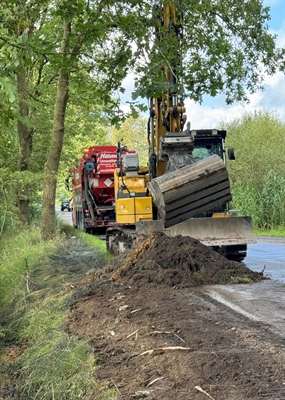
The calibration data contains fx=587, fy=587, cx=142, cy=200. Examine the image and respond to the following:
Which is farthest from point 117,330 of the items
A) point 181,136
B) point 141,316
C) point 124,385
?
point 181,136

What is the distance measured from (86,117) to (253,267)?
1389 centimetres

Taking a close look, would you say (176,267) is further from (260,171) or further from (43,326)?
(260,171)

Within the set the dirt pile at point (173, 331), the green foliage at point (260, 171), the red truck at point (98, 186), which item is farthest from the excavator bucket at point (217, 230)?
the green foliage at point (260, 171)

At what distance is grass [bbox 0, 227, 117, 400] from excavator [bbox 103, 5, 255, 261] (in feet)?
6.14

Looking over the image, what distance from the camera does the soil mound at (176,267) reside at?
31.5 ft

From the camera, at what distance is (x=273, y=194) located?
27203mm

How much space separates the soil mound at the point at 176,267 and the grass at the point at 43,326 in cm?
117

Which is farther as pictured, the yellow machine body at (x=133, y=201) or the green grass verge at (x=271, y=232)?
the green grass verge at (x=271, y=232)

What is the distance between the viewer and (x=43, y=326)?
846 centimetres

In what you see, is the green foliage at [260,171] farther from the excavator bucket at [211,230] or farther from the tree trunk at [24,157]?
the excavator bucket at [211,230]

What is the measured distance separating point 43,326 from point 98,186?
1383cm

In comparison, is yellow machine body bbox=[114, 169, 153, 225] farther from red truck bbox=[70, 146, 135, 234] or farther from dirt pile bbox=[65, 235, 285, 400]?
red truck bbox=[70, 146, 135, 234]

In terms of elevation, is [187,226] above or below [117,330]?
above

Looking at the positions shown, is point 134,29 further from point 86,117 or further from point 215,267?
point 86,117
